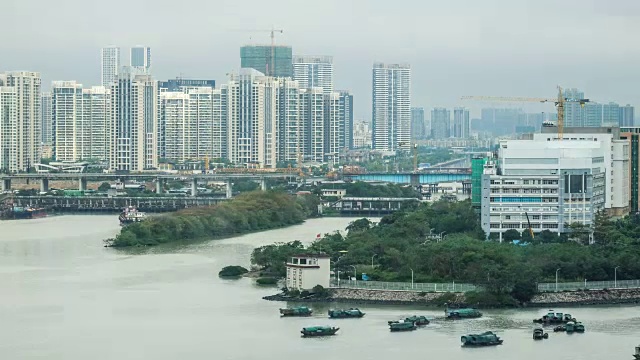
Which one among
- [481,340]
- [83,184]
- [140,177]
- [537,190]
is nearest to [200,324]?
[481,340]

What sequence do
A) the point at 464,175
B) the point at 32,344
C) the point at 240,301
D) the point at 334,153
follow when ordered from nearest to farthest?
the point at 32,344 < the point at 240,301 < the point at 464,175 < the point at 334,153

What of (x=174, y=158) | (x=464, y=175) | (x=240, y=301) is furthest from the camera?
(x=174, y=158)

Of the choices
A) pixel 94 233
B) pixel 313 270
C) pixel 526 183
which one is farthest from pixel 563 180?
pixel 94 233

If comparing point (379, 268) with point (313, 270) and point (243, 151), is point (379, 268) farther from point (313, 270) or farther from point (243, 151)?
point (243, 151)

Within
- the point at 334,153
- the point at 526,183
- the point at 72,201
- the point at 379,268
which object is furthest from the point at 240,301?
the point at 334,153

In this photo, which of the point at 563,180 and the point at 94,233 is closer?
the point at 563,180

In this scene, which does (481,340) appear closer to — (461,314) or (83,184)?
(461,314)
